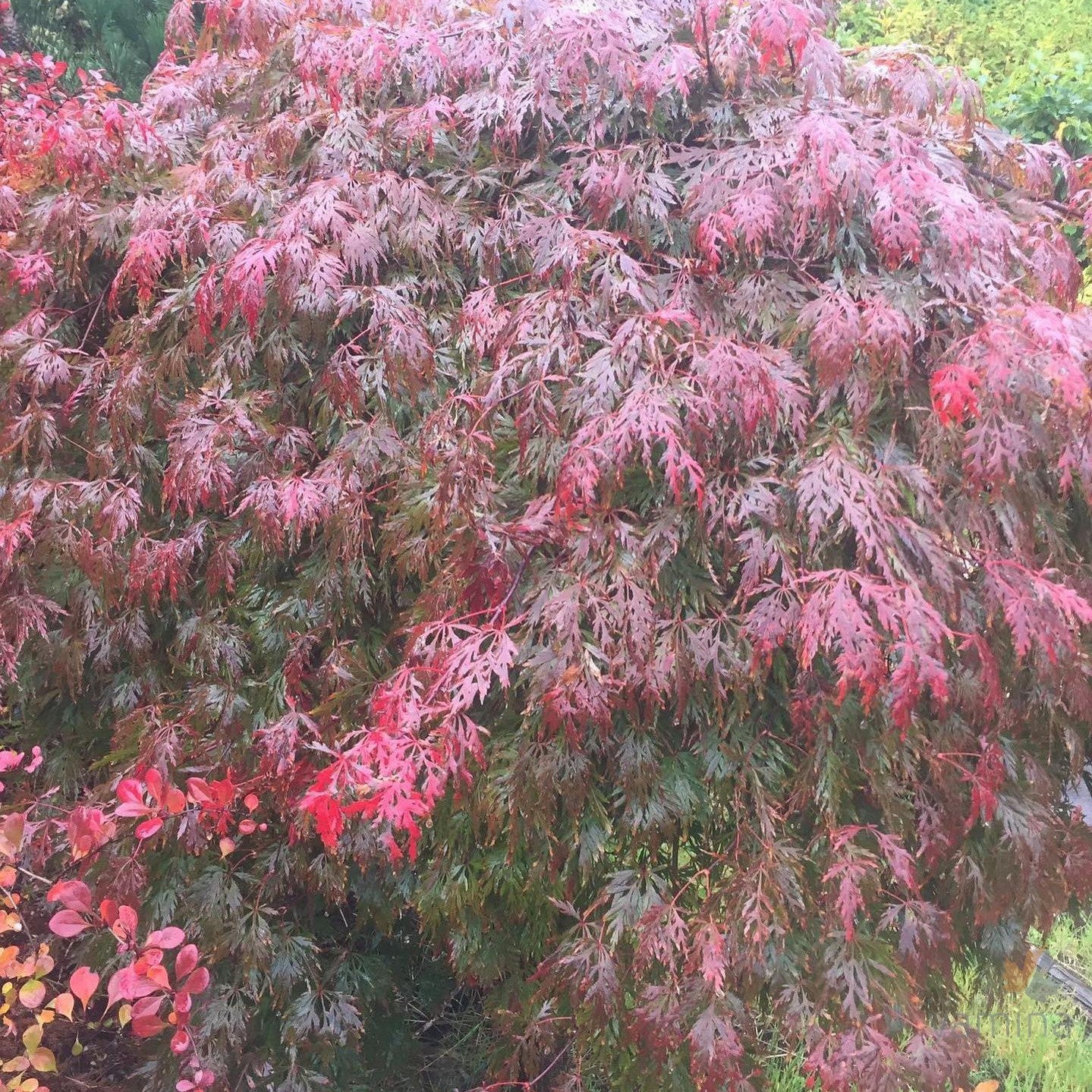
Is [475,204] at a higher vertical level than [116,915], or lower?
higher

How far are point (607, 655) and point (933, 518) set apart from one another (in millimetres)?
672

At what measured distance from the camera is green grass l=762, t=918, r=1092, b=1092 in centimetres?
294

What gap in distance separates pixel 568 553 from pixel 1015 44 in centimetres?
911

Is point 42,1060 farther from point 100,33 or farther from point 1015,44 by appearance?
point 1015,44

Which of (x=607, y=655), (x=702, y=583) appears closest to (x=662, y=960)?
(x=607, y=655)

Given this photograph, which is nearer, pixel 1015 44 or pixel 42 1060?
pixel 42 1060

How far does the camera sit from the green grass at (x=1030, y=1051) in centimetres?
294

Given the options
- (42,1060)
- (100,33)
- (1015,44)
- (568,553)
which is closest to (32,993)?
(42,1060)

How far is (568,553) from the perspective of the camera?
1.81m

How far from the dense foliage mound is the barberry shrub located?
16.9 feet

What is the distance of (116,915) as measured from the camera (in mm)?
2051

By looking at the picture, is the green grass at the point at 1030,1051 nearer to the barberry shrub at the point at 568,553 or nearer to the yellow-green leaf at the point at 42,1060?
the barberry shrub at the point at 568,553

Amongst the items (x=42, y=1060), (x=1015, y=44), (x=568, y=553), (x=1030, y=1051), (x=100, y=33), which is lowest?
(x=1030, y=1051)

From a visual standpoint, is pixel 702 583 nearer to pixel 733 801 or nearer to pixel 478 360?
pixel 733 801
